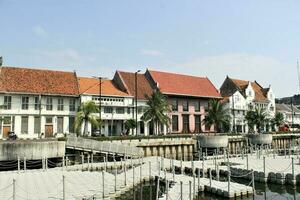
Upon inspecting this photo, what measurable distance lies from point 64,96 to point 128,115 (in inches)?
537

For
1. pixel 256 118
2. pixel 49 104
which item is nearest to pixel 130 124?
pixel 49 104

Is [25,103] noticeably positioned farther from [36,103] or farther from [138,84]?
[138,84]

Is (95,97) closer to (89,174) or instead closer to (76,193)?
(89,174)

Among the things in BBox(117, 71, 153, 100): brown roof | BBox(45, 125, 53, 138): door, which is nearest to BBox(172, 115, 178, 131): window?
BBox(117, 71, 153, 100): brown roof

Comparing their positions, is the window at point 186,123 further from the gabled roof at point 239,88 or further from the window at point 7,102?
the window at point 7,102

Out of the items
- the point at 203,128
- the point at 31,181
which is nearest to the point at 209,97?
the point at 203,128

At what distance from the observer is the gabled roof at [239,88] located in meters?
97.1

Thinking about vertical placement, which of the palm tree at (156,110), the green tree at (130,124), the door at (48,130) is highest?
the palm tree at (156,110)

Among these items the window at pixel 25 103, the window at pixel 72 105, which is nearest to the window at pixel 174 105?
the window at pixel 72 105

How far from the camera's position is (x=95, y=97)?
63281 mm

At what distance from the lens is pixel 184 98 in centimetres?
7806

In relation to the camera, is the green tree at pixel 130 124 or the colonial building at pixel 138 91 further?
the colonial building at pixel 138 91

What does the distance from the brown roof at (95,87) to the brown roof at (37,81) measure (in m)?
2.11

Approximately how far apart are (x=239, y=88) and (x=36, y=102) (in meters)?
60.0
